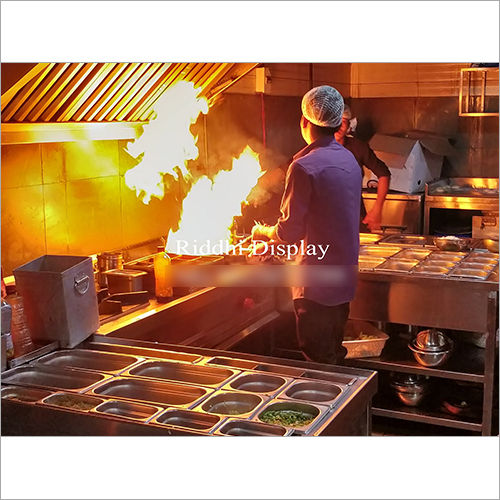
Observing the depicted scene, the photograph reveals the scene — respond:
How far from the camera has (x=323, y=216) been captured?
2941mm

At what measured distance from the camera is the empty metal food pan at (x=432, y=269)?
3263mm

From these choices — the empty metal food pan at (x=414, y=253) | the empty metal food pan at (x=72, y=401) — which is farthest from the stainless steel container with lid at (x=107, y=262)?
the empty metal food pan at (x=414, y=253)

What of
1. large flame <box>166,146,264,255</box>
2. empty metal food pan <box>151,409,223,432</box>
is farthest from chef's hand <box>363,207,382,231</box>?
empty metal food pan <box>151,409,223,432</box>

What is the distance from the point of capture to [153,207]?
3742 mm

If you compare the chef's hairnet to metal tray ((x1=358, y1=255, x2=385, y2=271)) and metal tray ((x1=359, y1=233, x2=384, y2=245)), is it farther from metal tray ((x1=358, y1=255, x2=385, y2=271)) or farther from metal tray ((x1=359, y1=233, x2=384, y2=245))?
metal tray ((x1=359, y1=233, x2=384, y2=245))

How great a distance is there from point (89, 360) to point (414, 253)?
1.84 metres

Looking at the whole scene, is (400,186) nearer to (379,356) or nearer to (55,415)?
(379,356)

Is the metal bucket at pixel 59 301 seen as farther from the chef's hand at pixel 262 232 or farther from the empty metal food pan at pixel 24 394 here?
the chef's hand at pixel 262 232

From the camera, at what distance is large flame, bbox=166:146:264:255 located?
3.44 m

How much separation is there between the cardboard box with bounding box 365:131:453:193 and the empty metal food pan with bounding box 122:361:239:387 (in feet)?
9.45

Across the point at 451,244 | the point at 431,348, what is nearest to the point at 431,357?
the point at 431,348

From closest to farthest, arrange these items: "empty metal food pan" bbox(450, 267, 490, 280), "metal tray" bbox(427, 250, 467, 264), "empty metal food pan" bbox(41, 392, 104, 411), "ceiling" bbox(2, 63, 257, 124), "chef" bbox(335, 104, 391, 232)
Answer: "empty metal food pan" bbox(41, 392, 104, 411) < "ceiling" bbox(2, 63, 257, 124) < "empty metal food pan" bbox(450, 267, 490, 280) < "metal tray" bbox(427, 250, 467, 264) < "chef" bbox(335, 104, 391, 232)

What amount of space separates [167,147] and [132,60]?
3.04 ft

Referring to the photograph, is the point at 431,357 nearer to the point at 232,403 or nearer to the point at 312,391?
the point at 312,391
